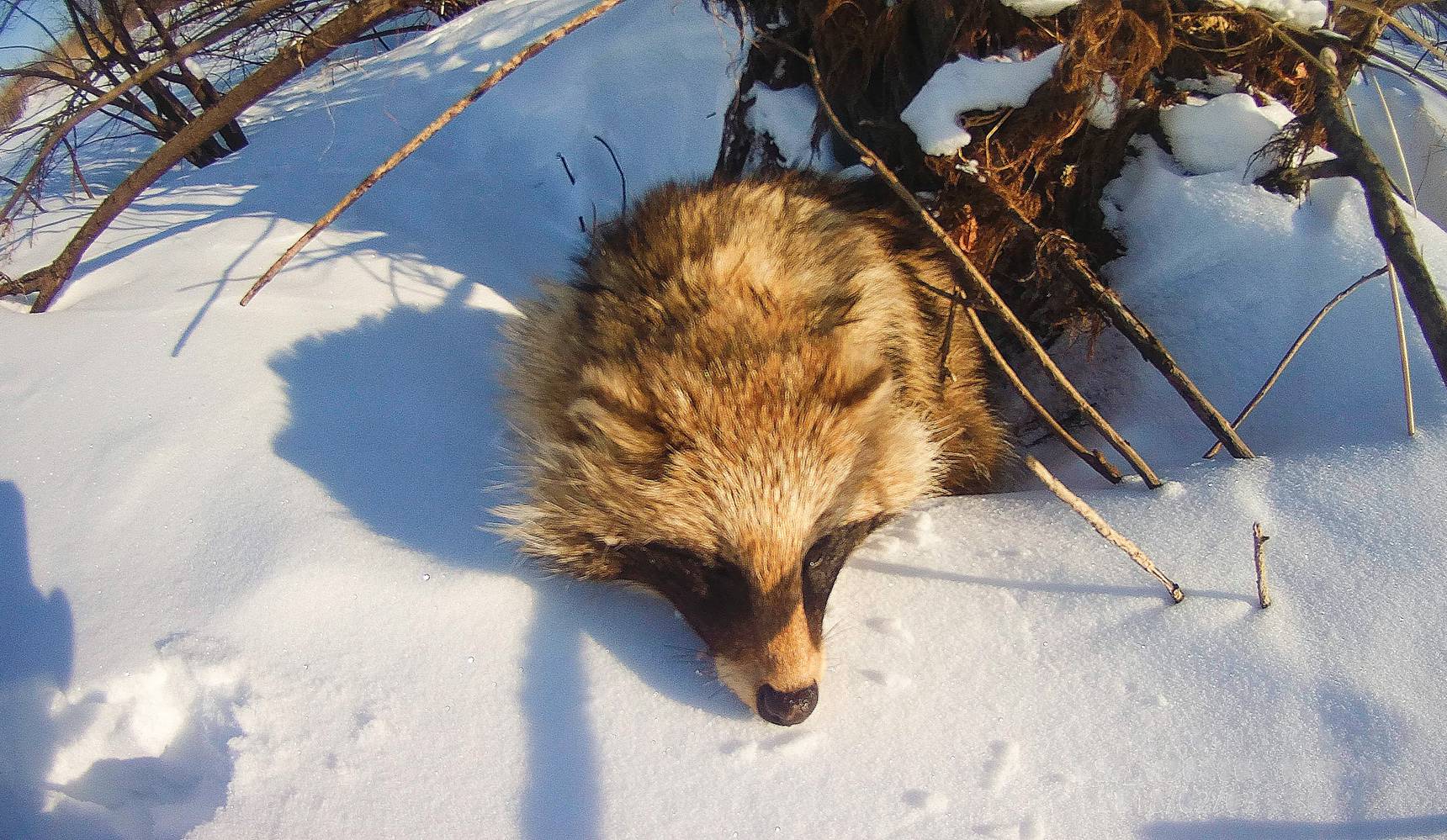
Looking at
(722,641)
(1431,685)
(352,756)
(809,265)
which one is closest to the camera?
(1431,685)

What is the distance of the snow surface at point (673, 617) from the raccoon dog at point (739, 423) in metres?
0.13

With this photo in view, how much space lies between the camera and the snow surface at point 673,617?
1565 millimetres

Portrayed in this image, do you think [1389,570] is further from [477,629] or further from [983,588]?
[477,629]

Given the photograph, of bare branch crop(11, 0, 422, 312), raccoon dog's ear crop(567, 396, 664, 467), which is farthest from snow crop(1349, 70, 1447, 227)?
bare branch crop(11, 0, 422, 312)

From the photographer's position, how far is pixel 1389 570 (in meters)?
1.68

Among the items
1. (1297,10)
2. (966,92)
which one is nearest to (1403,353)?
(1297,10)

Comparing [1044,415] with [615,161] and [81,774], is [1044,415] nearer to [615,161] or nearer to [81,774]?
[81,774]

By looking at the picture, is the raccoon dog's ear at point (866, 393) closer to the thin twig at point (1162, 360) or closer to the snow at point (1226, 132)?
the thin twig at point (1162, 360)

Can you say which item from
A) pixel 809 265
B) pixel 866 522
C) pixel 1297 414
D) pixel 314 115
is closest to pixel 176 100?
pixel 314 115

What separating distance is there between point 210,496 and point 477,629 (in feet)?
2.81

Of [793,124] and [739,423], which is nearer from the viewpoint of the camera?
[739,423]

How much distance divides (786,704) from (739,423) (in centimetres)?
63

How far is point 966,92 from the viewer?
98.8 inches

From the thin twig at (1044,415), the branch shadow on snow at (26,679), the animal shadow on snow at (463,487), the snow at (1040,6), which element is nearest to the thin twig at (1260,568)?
the thin twig at (1044,415)
